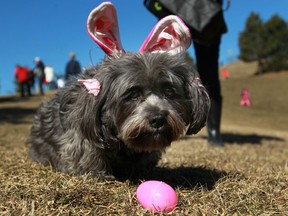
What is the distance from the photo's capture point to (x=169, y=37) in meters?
3.81

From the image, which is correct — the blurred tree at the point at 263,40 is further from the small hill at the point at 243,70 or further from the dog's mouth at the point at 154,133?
the dog's mouth at the point at 154,133

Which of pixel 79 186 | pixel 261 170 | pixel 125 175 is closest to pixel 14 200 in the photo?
pixel 79 186

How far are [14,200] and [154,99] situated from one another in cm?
115

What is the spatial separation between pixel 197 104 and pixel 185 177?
3.16 feet

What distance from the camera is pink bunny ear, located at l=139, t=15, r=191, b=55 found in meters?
3.74

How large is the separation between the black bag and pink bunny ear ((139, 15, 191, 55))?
206 cm

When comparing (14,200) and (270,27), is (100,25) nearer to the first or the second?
(14,200)

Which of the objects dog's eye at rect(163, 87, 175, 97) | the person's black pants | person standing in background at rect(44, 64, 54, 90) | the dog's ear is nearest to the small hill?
person standing in background at rect(44, 64, 54, 90)

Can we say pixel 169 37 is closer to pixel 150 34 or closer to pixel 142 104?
pixel 150 34

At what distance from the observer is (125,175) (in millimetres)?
3857

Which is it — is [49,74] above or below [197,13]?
below

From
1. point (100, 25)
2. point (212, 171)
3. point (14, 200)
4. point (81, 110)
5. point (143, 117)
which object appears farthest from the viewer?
point (212, 171)

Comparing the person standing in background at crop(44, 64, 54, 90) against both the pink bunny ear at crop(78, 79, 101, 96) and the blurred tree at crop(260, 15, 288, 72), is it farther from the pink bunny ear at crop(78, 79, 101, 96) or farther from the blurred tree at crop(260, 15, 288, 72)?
the blurred tree at crop(260, 15, 288, 72)

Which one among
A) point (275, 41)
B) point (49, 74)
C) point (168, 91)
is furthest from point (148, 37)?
point (275, 41)
